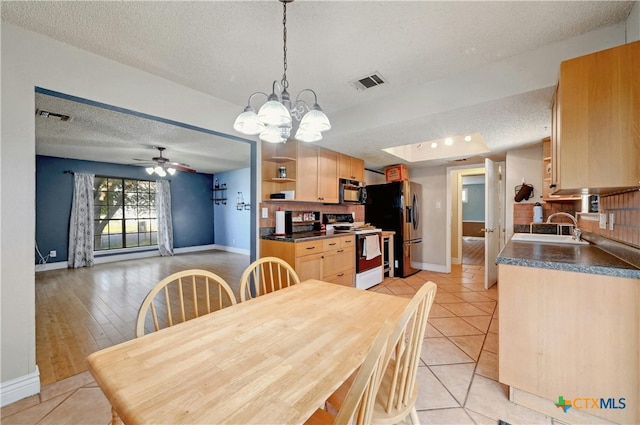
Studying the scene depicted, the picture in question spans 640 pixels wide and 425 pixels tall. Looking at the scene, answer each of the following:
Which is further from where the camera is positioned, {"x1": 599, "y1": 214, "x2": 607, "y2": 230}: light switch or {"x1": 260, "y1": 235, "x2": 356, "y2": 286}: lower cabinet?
{"x1": 260, "y1": 235, "x2": 356, "y2": 286}: lower cabinet

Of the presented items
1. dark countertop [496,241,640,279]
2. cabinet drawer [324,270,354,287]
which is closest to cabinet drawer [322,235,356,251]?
cabinet drawer [324,270,354,287]

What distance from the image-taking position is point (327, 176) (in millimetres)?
3980

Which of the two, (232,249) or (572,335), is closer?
(572,335)

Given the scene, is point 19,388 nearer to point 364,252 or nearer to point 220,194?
point 364,252

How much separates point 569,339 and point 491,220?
261 cm

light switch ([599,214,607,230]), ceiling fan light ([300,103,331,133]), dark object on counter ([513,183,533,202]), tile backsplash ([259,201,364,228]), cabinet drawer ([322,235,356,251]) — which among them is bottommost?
cabinet drawer ([322,235,356,251])

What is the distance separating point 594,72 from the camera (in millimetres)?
1448

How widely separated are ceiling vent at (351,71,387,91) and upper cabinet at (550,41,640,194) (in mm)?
1219

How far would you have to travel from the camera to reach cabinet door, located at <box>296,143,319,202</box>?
11.6 ft

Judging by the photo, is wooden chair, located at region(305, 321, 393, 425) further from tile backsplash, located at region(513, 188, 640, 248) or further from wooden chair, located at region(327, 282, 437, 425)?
tile backsplash, located at region(513, 188, 640, 248)

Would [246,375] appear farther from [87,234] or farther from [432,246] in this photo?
[87,234]

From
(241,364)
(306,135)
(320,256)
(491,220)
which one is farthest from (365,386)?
(491,220)

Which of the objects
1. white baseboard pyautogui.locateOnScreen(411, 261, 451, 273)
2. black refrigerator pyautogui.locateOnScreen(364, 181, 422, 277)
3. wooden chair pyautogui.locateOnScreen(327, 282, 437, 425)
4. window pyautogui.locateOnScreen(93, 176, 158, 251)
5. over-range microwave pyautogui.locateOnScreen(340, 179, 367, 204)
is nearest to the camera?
wooden chair pyautogui.locateOnScreen(327, 282, 437, 425)

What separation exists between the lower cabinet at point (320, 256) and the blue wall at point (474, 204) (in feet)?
27.3
